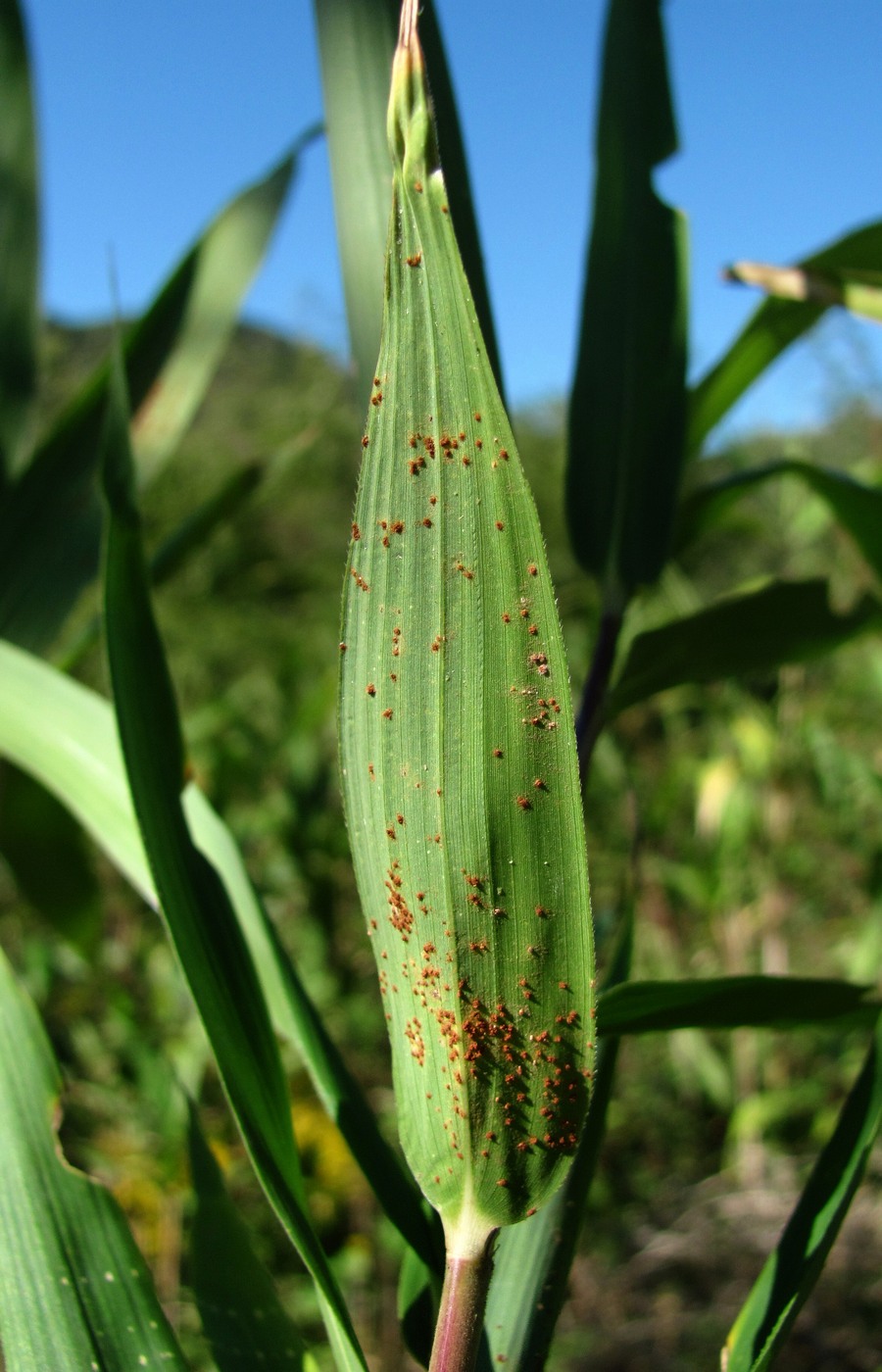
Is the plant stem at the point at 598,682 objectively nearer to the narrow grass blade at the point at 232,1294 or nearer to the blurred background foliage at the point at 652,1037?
the narrow grass blade at the point at 232,1294

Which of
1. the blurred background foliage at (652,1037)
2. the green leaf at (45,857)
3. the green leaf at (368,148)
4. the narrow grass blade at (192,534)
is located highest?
the green leaf at (368,148)

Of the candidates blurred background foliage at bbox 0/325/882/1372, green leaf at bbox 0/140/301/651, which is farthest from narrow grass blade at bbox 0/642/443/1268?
blurred background foliage at bbox 0/325/882/1372

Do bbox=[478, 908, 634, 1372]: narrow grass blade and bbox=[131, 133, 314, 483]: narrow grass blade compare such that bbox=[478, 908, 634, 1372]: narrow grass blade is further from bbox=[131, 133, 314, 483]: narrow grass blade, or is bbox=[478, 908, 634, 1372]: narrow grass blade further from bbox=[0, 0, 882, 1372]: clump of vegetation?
bbox=[131, 133, 314, 483]: narrow grass blade

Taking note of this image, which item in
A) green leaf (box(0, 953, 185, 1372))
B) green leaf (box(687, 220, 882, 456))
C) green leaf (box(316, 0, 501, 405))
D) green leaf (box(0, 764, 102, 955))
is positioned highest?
green leaf (box(316, 0, 501, 405))

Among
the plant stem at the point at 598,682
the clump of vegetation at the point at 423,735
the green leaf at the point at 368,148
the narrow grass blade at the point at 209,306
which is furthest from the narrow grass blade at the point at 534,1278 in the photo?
the narrow grass blade at the point at 209,306

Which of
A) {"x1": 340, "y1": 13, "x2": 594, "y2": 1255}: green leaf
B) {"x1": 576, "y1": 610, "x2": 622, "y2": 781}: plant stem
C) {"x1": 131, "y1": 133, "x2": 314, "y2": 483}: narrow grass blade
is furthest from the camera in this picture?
{"x1": 131, "y1": 133, "x2": 314, "y2": 483}: narrow grass blade

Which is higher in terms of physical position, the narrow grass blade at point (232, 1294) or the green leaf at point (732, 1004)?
the green leaf at point (732, 1004)
